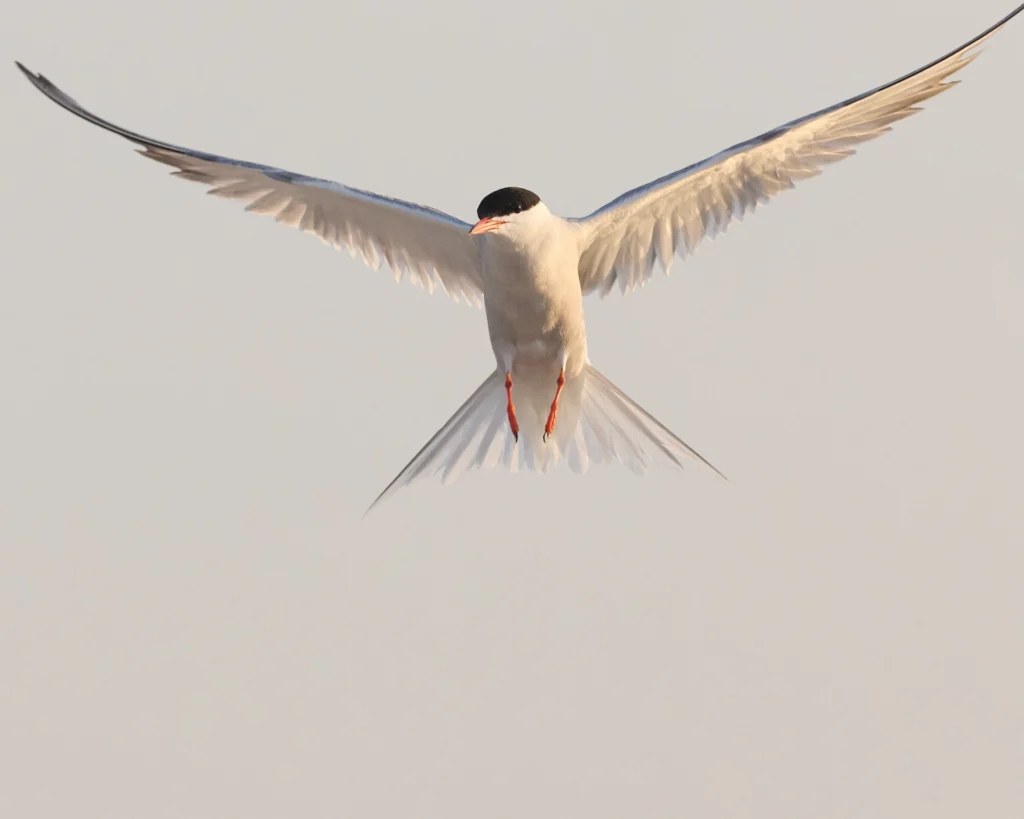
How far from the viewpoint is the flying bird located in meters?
8.54

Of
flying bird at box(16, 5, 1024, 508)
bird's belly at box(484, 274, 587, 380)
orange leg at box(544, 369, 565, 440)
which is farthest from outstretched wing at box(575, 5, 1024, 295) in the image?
orange leg at box(544, 369, 565, 440)

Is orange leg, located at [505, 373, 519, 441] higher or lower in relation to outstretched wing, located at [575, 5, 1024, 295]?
lower

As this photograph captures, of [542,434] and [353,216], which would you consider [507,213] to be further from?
[542,434]

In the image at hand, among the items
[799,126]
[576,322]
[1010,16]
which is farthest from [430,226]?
[1010,16]

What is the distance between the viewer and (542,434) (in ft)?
32.1

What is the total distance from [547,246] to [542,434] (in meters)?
1.75

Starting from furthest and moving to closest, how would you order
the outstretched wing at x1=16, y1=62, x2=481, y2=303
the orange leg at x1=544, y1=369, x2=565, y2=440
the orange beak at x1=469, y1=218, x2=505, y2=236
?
1. the orange leg at x1=544, y1=369, x2=565, y2=440
2. the outstretched wing at x1=16, y1=62, x2=481, y2=303
3. the orange beak at x1=469, y1=218, x2=505, y2=236

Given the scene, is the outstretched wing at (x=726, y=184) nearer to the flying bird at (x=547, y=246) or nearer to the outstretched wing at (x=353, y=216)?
the flying bird at (x=547, y=246)

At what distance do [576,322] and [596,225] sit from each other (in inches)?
24.5

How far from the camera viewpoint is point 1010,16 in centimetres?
778

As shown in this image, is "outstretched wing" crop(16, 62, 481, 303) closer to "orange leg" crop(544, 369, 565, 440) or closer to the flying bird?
the flying bird

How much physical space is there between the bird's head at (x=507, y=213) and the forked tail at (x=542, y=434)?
1361 mm

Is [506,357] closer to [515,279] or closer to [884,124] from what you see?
[515,279]

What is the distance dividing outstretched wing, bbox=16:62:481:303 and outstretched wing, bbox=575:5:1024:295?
86cm
